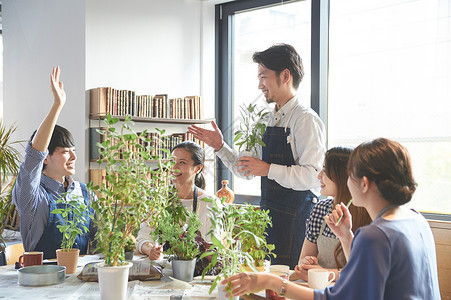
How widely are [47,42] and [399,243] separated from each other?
4.52 metres

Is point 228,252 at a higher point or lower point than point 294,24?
lower

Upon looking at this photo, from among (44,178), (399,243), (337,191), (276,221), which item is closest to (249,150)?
(276,221)

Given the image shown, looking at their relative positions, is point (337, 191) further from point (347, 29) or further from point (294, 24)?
point (294, 24)

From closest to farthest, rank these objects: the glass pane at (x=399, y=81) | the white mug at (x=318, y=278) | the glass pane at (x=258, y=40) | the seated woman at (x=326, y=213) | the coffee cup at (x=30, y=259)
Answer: the white mug at (x=318, y=278) < the coffee cup at (x=30, y=259) < the seated woman at (x=326, y=213) < the glass pane at (x=399, y=81) < the glass pane at (x=258, y=40)

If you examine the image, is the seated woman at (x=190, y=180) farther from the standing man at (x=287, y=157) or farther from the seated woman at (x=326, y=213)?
the seated woman at (x=326, y=213)

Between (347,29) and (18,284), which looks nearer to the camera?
(18,284)

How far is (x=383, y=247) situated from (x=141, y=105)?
3.69 metres

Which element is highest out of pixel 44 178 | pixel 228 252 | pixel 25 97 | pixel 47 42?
pixel 47 42

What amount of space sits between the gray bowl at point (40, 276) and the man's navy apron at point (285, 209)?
4.48ft

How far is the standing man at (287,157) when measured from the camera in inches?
117

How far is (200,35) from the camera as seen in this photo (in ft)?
18.4

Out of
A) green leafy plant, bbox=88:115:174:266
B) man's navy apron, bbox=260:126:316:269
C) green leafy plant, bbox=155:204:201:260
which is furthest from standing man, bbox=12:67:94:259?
man's navy apron, bbox=260:126:316:269

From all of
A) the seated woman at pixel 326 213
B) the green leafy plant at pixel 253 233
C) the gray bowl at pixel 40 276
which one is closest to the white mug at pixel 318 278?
the green leafy plant at pixel 253 233

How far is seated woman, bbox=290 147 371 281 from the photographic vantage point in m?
2.44
